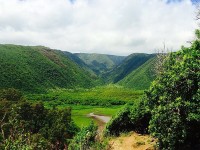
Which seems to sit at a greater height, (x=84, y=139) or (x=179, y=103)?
(x=179, y=103)

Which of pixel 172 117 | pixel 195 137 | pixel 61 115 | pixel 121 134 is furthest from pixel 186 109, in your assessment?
pixel 61 115

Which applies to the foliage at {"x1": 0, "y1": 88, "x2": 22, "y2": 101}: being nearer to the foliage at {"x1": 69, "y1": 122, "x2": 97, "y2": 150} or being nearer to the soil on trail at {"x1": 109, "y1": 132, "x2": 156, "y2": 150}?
the foliage at {"x1": 69, "y1": 122, "x2": 97, "y2": 150}

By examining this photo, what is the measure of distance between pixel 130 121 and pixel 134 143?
548 cm

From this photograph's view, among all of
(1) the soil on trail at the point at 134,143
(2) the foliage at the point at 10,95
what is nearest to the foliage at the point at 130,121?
(1) the soil on trail at the point at 134,143

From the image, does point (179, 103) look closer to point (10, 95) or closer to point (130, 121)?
point (130, 121)

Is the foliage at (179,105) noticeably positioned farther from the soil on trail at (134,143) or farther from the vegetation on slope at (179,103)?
the soil on trail at (134,143)

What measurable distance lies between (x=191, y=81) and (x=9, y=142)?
12.4m

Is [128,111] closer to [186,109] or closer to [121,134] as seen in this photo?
[121,134]

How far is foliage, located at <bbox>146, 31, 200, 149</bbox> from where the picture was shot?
1973 centimetres

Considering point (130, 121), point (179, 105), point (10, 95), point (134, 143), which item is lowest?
point (134, 143)

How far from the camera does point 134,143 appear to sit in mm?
25828

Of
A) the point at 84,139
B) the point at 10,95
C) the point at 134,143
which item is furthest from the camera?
the point at 10,95

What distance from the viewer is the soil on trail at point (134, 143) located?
25008mm

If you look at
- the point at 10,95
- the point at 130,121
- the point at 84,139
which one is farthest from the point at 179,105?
the point at 10,95
